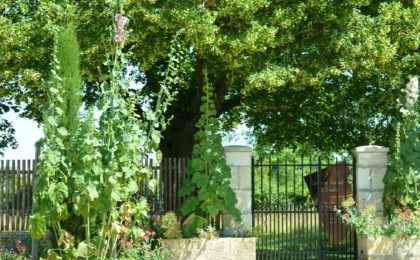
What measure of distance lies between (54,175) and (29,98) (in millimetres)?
6264

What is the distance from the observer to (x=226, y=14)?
37.1ft

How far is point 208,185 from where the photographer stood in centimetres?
1050

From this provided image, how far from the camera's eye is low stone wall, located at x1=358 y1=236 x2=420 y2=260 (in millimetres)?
10180

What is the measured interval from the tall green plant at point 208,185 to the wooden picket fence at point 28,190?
1.76 ft

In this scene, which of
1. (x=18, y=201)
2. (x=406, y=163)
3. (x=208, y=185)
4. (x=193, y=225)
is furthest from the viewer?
(x=18, y=201)

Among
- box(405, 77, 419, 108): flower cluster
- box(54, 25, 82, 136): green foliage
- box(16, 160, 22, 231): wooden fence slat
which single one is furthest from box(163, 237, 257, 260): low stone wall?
box(405, 77, 419, 108): flower cluster

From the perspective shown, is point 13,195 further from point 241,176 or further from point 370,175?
point 370,175

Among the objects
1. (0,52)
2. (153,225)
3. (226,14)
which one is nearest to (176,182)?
(153,225)

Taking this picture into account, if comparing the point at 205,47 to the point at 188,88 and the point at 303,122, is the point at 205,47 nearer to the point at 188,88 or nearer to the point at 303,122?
the point at 188,88

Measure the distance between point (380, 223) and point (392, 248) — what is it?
56 cm

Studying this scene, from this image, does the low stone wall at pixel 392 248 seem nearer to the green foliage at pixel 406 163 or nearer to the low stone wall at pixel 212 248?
the green foliage at pixel 406 163

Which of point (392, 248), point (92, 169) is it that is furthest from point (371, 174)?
point (92, 169)

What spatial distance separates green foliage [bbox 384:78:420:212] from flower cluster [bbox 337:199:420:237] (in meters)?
0.32

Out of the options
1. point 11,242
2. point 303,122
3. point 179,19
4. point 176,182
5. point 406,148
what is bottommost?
point 11,242
